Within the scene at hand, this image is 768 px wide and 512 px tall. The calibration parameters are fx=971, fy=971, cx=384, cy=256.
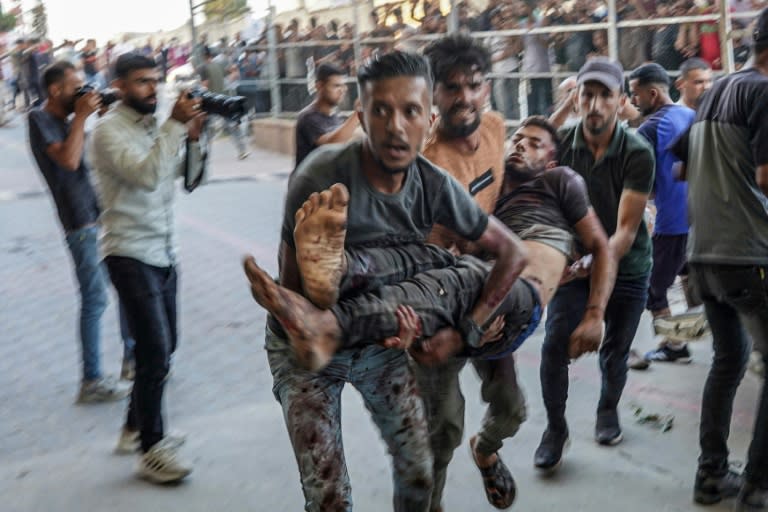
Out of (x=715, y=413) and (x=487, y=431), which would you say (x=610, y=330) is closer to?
(x=715, y=413)

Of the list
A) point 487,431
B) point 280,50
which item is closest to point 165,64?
point 280,50

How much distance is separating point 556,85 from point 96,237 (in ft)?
18.7

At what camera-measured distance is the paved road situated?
416 cm

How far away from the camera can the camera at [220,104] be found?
4.11 metres

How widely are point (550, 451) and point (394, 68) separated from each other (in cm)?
217

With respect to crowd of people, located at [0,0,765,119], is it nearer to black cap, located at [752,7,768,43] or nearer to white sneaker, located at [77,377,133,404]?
white sneaker, located at [77,377,133,404]

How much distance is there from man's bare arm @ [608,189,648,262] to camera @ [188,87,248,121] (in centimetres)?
168

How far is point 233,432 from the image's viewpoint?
493 centimetres

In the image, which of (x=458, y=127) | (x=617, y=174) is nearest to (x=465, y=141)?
(x=458, y=127)

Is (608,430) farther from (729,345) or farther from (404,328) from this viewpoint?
(404,328)

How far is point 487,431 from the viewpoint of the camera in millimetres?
3789

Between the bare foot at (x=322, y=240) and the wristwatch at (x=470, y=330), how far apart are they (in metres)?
0.52

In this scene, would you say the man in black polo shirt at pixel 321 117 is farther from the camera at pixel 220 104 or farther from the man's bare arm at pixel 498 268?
the man's bare arm at pixel 498 268

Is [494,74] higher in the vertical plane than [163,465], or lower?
higher
